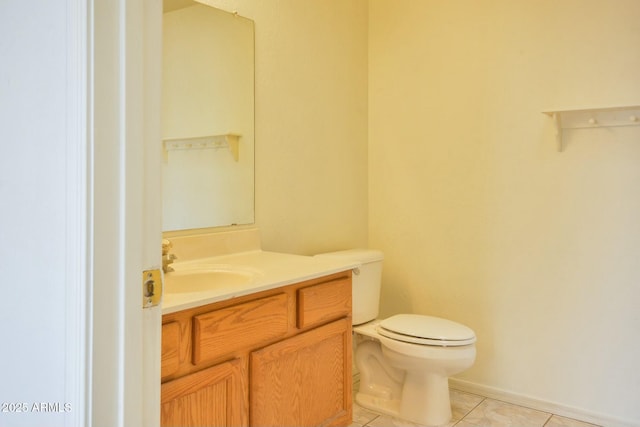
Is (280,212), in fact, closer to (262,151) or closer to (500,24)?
(262,151)

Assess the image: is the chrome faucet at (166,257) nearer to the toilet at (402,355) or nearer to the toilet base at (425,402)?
the toilet at (402,355)

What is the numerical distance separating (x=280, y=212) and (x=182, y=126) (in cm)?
67

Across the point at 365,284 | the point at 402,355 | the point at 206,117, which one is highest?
the point at 206,117

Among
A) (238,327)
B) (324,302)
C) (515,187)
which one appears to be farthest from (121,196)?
(515,187)

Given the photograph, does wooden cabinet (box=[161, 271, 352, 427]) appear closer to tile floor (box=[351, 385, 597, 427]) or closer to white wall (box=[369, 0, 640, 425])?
tile floor (box=[351, 385, 597, 427])

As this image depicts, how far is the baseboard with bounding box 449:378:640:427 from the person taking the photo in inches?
89.9

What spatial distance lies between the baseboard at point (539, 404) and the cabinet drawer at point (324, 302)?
1.05 m

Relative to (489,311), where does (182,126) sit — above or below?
above

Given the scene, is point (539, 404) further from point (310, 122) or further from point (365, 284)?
point (310, 122)

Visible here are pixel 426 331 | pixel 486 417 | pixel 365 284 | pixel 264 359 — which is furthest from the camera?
pixel 365 284

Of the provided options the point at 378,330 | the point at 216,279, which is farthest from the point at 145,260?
the point at 378,330

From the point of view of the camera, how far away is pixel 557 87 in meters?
2.39

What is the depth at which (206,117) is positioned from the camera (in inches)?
79.9

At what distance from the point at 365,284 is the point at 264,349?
98 centimetres
